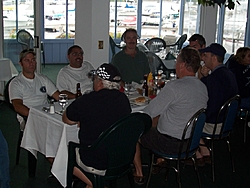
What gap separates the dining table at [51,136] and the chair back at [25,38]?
310cm

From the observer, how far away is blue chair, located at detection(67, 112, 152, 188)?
2.72 metres

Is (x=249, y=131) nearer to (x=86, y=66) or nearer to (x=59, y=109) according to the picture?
(x=86, y=66)

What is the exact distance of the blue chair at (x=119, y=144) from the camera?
272 cm

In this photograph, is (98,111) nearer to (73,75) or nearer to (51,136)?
(51,136)

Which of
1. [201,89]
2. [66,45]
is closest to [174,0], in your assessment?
[66,45]

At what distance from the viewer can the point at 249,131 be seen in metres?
5.36

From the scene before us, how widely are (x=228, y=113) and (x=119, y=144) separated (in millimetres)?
1271

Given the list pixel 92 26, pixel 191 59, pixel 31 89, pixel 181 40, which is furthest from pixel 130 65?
pixel 181 40

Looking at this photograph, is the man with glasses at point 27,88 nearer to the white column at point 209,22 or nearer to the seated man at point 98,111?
the seated man at point 98,111

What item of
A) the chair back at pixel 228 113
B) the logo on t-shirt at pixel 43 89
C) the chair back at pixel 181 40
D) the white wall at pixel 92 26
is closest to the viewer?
the chair back at pixel 228 113

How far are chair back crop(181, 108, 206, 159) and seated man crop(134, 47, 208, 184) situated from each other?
68mm

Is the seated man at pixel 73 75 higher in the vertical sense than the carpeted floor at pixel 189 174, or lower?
higher

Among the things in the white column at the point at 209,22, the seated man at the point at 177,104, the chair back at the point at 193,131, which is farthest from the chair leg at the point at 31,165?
the white column at the point at 209,22

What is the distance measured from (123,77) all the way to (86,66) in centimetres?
52
